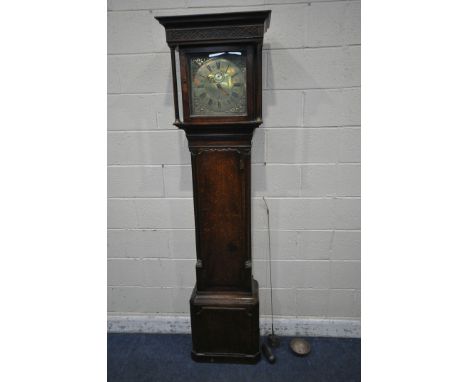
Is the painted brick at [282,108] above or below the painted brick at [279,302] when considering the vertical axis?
above

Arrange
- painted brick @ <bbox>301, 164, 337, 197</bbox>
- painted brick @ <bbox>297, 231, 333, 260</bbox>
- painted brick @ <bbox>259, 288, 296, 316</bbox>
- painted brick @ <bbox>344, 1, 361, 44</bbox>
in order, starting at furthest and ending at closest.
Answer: painted brick @ <bbox>259, 288, 296, 316</bbox>
painted brick @ <bbox>297, 231, 333, 260</bbox>
painted brick @ <bbox>301, 164, 337, 197</bbox>
painted brick @ <bbox>344, 1, 361, 44</bbox>

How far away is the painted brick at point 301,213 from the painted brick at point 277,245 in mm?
56

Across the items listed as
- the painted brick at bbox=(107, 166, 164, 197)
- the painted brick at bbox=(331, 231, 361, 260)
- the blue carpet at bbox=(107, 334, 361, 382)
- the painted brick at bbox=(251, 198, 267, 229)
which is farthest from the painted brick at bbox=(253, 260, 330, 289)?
the painted brick at bbox=(107, 166, 164, 197)

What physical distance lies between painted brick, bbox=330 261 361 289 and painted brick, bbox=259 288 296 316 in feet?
0.98

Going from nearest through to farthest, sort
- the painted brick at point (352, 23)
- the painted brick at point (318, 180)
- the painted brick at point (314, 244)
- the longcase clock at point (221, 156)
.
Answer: the longcase clock at point (221, 156)
the painted brick at point (352, 23)
the painted brick at point (318, 180)
the painted brick at point (314, 244)

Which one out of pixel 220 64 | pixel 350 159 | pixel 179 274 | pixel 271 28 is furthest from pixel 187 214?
pixel 271 28

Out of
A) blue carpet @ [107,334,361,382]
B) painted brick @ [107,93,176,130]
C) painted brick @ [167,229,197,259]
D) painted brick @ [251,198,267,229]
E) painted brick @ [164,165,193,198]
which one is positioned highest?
painted brick @ [107,93,176,130]

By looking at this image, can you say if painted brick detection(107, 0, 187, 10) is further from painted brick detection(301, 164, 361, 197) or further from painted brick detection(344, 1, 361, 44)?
painted brick detection(301, 164, 361, 197)

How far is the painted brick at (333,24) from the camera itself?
1.53m

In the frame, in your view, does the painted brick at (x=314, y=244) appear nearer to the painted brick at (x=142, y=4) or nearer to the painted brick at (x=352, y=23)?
the painted brick at (x=352, y=23)

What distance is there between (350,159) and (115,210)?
5.05 ft

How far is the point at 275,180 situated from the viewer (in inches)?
68.7

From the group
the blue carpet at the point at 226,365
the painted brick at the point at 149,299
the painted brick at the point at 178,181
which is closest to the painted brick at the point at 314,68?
the painted brick at the point at 178,181

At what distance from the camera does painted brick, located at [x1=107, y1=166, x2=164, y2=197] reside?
1793 mm
